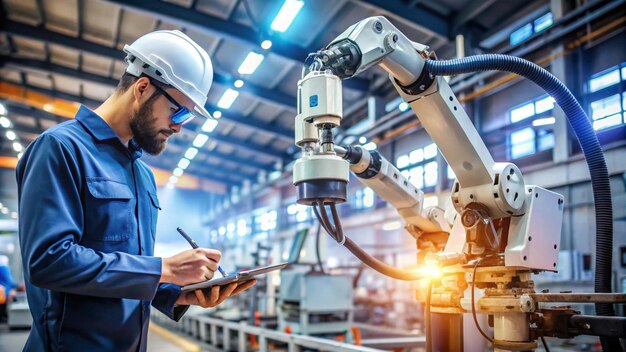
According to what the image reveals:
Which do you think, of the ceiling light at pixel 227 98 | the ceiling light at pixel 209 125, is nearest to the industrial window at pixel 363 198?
the ceiling light at pixel 227 98

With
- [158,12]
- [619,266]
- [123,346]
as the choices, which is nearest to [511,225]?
[123,346]

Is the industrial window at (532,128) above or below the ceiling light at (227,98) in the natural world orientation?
below

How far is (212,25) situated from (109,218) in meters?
7.05

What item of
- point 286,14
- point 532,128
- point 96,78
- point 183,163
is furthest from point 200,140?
point 532,128

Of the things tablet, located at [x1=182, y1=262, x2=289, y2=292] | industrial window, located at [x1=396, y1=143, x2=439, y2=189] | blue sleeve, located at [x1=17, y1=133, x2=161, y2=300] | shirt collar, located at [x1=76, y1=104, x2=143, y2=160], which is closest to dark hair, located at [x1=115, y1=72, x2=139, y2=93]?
shirt collar, located at [x1=76, y1=104, x2=143, y2=160]

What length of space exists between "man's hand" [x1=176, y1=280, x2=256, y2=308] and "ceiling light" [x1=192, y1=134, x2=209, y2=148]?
12.5m

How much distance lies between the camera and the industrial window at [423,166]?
30.7 ft

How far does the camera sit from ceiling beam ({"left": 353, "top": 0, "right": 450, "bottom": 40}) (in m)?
6.81

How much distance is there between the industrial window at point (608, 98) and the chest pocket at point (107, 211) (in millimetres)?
4604

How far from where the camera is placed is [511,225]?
6.81ft

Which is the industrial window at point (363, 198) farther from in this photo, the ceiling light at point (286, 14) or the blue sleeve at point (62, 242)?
the blue sleeve at point (62, 242)

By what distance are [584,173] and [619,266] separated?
158 cm

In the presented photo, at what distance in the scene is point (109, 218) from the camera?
131 centimetres

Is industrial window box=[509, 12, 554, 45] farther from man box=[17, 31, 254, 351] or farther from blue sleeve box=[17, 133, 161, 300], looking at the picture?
blue sleeve box=[17, 133, 161, 300]
